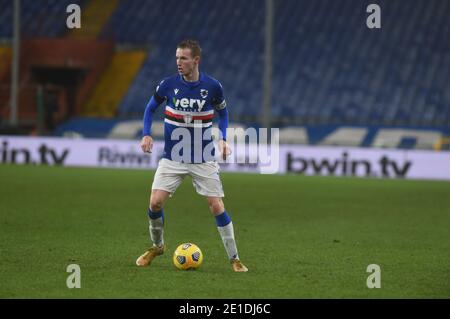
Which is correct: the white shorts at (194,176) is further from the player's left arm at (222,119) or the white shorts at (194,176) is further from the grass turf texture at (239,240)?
the grass turf texture at (239,240)

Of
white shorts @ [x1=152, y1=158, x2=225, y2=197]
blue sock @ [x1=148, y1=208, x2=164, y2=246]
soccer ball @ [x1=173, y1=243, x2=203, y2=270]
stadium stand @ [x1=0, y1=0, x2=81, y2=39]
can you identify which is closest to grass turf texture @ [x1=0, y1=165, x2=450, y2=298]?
soccer ball @ [x1=173, y1=243, x2=203, y2=270]

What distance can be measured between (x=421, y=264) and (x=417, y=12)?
2932cm

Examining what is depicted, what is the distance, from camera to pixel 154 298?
7.67 m

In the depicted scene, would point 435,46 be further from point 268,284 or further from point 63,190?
point 268,284

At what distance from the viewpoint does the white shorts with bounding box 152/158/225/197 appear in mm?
9383

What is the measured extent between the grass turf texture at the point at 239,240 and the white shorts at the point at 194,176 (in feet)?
2.63

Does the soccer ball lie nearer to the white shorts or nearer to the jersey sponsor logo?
the white shorts

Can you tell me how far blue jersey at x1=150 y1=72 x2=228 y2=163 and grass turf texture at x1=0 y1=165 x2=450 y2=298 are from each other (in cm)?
117

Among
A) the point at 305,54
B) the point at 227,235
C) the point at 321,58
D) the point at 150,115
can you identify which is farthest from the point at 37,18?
the point at 227,235

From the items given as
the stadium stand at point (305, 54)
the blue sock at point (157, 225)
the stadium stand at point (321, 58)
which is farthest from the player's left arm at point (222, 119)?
the stadium stand at point (321, 58)

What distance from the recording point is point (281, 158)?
27.8 m

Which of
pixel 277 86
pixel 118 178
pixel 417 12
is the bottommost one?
pixel 118 178

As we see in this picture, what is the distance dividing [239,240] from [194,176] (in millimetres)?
2825

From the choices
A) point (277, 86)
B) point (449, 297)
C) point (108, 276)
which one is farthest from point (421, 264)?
point (277, 86)
